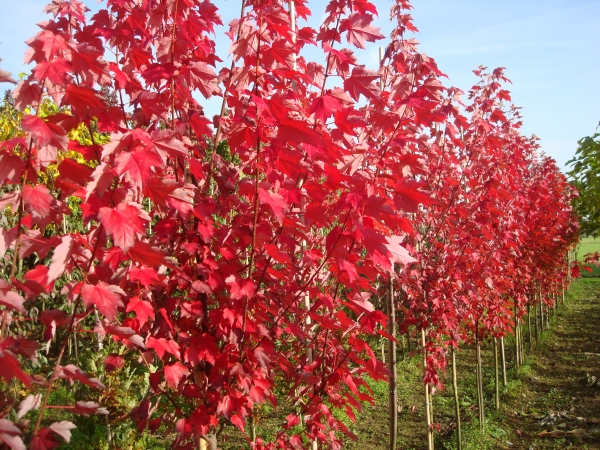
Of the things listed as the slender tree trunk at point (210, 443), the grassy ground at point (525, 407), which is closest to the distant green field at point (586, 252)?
the grassy ground at point (525, 407)

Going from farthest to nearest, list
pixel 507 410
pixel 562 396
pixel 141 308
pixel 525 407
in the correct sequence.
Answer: pixel 562 396, pixel 525 407, pixel 507 410, pixel 141 308

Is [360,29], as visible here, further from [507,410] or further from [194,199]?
[507,410]

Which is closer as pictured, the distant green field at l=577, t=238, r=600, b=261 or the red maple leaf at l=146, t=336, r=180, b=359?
the red maple leaf at l=146, t=336, r=180, b=359

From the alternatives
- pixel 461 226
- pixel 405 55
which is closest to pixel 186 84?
pixel 405 55

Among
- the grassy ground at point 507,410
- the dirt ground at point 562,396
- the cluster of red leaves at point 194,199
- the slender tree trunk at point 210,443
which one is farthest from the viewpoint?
the dirt ground at point 562,396

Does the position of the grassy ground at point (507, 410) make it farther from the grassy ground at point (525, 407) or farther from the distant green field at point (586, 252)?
the distant green field at point (586, 252)

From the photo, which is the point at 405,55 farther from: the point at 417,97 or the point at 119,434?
the point at 119,434

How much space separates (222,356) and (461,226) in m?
3.33

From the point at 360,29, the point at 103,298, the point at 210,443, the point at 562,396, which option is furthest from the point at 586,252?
the point at 103,298

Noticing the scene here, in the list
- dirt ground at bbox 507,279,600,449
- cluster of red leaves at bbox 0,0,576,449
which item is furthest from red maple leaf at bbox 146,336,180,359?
dirt ground at bbox 507,279,600,449

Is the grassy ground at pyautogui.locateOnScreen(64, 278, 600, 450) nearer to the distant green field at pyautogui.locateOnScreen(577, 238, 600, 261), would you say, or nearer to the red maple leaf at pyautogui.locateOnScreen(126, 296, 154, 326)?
the red maple leaf at pyautogui.locateOnScreen(126, 296, 154, 326)

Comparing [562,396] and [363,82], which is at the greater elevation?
[363,82]

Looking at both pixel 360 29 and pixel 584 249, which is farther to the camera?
pixel 584 249

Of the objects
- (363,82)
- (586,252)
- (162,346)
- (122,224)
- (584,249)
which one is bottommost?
(162,346)
